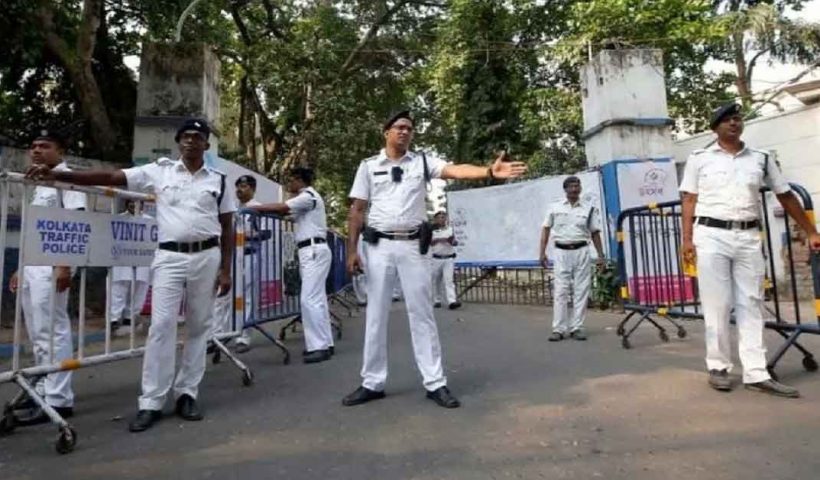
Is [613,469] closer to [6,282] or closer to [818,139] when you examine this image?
[6,282]

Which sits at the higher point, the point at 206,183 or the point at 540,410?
the point at 206,183

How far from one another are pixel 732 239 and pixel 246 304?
4.38 m

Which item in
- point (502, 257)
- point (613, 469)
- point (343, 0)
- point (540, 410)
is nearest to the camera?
point (613, 469)

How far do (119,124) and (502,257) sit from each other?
7.33 metres

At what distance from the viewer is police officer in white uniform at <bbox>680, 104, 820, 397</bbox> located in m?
4.24

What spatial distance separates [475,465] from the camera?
115 inches

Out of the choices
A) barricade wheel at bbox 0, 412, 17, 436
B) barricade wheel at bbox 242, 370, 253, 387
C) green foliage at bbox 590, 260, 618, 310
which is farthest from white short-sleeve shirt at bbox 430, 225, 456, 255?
barricade wheel at bbox 0, 412, 17, 436

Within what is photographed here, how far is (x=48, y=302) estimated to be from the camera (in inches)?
155

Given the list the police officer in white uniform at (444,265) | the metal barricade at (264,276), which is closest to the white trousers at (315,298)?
the metal barricade at (264,276)

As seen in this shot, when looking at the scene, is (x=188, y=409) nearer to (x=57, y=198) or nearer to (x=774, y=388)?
(x=57, y=198)

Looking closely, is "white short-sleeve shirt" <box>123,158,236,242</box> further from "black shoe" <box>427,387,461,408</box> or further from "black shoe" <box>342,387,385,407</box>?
"black shoe" <box>427,387,461,408</box>

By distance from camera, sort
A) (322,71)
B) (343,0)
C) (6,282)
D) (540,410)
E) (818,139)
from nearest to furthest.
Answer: (540,410)
(6,282)
(818,139)
(322,71)
(343,0)

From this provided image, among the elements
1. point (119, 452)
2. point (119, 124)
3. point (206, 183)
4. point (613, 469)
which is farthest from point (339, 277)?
point (613, 469)

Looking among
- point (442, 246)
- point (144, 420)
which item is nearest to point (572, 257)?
point (442, 246)
